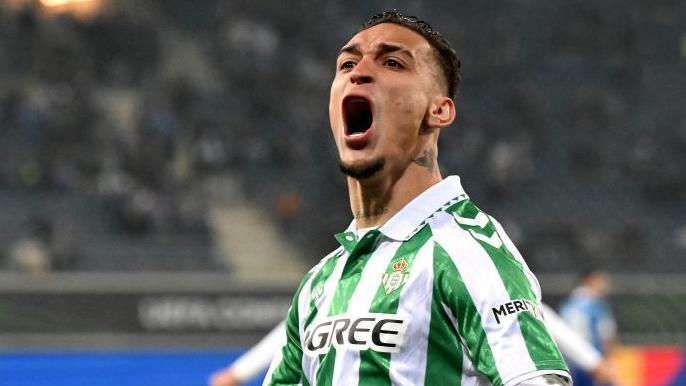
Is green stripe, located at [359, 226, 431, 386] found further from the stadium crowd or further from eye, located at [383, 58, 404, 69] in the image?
the stadium crowd

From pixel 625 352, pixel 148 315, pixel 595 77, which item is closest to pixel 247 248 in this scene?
pixel 148 315

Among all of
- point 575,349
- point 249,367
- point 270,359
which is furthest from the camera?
point 575,349

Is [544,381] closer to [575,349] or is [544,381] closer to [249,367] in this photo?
[249,367]

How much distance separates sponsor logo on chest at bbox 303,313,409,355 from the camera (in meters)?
2.35

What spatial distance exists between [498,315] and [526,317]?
0.06 metres

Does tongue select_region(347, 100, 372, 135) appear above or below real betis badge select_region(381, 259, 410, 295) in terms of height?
above

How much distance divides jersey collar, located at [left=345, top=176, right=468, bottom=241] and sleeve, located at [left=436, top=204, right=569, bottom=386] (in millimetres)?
191

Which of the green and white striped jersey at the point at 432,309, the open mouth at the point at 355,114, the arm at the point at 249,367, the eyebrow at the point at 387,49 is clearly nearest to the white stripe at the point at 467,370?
the green and white striped jersey at the point at 432,309

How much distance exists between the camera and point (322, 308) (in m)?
2.59

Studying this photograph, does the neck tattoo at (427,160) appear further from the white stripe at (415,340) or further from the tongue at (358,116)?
the white stripe at (415,340)

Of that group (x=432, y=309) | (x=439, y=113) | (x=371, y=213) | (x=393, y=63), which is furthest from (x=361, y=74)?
(x=432, y=309)

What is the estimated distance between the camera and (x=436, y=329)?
91.7 inches

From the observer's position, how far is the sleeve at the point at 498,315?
7.24ft

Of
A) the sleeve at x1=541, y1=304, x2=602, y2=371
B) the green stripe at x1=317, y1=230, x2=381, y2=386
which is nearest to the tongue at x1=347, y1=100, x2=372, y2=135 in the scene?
the green stripe at x1=317, y1=230, x2=381, y2=386
